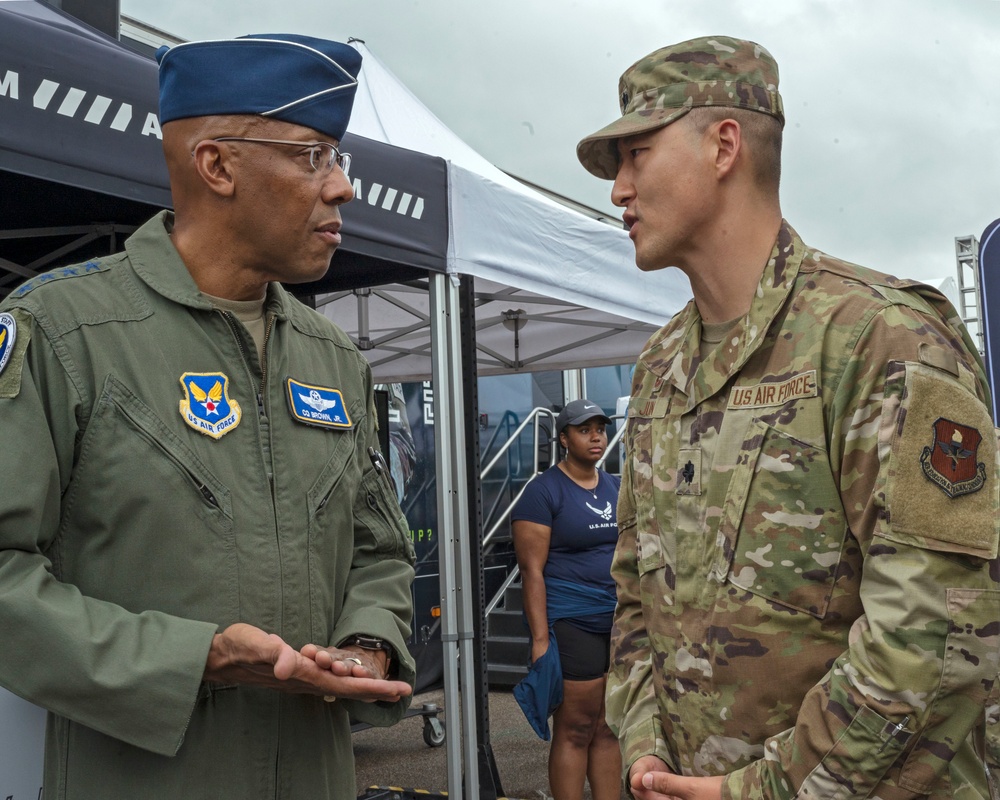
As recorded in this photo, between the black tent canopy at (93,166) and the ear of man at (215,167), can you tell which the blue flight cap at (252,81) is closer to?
the ear of man at (215,167)

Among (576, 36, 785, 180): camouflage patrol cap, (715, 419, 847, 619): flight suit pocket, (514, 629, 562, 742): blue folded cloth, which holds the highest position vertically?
(576, 36, 785, 180): camouflage patrol cap

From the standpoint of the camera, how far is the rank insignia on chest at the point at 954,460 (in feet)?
4.24

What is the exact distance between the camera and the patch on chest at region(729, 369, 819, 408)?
56.6 inches

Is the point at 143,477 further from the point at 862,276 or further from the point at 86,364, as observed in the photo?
the point at 862,276

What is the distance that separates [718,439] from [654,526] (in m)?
0.22

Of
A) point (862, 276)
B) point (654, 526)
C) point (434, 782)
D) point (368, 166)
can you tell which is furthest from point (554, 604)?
point (862, 276)

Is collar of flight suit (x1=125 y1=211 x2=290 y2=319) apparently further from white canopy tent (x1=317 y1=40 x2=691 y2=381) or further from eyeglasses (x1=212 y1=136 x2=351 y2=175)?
white canopy tent (x1=317 y1=40 x2=691 y2=381)

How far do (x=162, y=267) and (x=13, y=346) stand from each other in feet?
0.99

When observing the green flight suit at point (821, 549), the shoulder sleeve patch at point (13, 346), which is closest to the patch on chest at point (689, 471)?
the green flight suit at point (821, 549)

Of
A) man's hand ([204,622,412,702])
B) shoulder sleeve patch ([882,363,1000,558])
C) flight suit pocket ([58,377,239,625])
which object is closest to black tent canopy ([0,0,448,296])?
flight suit pocket ([58,377,239,625])

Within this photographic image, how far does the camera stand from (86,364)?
145 cm

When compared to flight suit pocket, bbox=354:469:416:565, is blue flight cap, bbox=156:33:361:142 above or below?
above

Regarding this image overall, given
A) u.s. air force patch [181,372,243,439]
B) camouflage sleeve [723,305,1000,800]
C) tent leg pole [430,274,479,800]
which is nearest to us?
camouflage sleeve [723,305,1000,800]

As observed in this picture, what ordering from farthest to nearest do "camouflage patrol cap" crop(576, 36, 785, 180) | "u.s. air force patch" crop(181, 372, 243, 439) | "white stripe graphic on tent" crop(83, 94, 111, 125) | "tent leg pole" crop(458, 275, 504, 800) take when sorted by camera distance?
"tent leg pole" crop(458, 275, 504, 800), "white stripe graphic on tent" crop(83, 94, 111, 125), "camouflage patrol cap" crop(576, 36, 785, 180), "u.s. air force patch" crop(181, 372, 243, 439)
